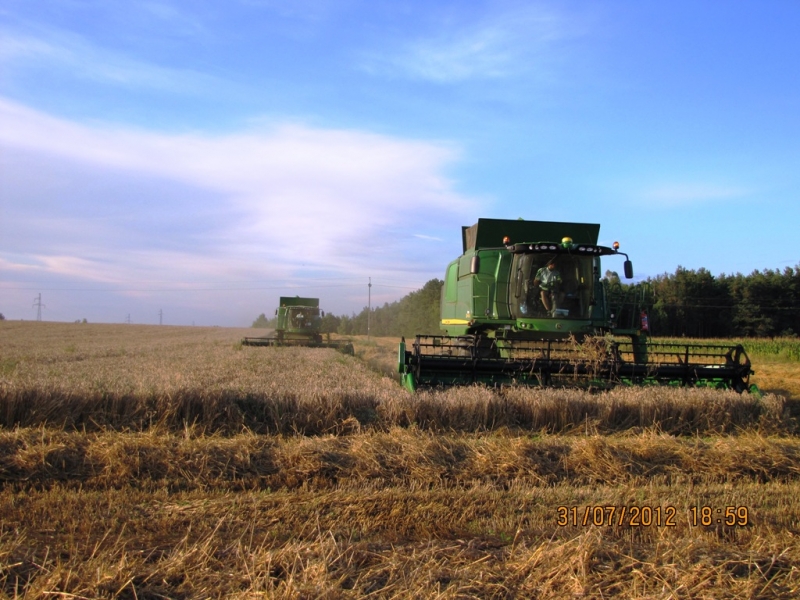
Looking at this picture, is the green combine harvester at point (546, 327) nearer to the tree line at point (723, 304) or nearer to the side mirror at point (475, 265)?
the side mirror at point (475, 265)

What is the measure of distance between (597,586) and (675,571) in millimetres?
429

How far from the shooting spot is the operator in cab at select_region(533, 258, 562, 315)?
9.60 m

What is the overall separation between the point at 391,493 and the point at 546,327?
17.9ft

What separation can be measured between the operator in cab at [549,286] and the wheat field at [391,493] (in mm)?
2258

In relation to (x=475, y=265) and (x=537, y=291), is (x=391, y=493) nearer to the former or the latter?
(x=475, y=265)

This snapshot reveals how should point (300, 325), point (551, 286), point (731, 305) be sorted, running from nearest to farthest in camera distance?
point (551, 286) → point (300, 325) → point (731, 305)

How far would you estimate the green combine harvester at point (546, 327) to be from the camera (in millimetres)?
8430

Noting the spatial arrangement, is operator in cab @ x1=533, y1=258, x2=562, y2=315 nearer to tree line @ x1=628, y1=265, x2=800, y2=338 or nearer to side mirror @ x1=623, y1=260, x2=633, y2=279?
side mirror @ x1=623, y1=260, x2=633, y2=279

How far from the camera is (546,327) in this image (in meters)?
9.43

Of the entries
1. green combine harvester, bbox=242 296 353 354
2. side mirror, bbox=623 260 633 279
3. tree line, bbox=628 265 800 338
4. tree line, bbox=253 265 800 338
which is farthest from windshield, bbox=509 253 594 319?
tree line, bbox=628 265 800 338

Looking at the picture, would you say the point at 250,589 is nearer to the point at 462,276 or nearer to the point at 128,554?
the point at 128,554

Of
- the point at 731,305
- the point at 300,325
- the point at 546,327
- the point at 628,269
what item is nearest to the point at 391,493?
the point at 546,327

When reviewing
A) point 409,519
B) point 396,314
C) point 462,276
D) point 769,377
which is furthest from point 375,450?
point 396,314

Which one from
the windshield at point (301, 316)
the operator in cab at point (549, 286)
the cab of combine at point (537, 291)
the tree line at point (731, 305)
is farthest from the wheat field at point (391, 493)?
the tree line at point (731, 305)
